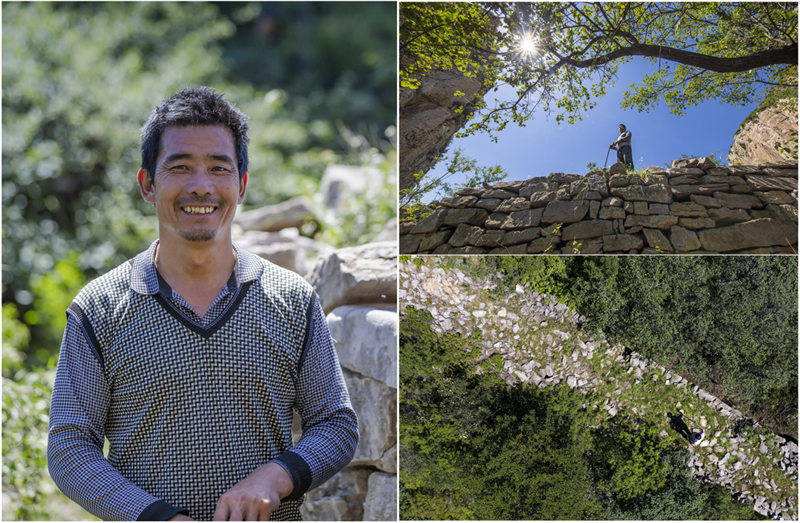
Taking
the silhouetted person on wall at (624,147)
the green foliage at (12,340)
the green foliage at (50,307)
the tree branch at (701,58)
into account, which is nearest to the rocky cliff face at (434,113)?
the tree branch at (701,58)

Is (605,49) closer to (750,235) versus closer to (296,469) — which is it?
(750,235)

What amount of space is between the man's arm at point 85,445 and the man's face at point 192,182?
34 cm

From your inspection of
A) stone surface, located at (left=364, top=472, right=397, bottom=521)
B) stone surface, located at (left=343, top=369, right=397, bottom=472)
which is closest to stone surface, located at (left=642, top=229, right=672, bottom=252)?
stone surface, located at (left=343, top=369, right=397, bottom=472)

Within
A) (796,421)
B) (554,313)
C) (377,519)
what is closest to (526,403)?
(554,313)

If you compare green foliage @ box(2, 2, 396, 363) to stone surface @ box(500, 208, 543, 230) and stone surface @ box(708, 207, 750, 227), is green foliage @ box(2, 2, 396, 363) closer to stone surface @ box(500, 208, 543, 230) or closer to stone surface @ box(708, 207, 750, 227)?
stone surface @ box(500, 208, 543, 230)

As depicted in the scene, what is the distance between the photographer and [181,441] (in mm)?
1706

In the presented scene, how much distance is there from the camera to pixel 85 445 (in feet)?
5.39

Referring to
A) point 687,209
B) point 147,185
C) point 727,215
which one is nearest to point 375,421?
point 147,185

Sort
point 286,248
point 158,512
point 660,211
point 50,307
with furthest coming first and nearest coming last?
point 50,307 → point 286,248 → point 660,211 → point 158,512

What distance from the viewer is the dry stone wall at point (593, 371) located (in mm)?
2594

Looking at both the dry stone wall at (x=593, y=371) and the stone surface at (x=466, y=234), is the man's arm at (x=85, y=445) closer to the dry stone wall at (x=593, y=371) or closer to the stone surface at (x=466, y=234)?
the dry stone wall at (x=593, y=371)

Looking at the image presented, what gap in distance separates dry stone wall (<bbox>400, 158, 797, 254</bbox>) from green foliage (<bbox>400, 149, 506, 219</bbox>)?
6 cm

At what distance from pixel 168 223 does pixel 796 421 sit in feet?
7.46

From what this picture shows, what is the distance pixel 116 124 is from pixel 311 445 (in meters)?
5.19
